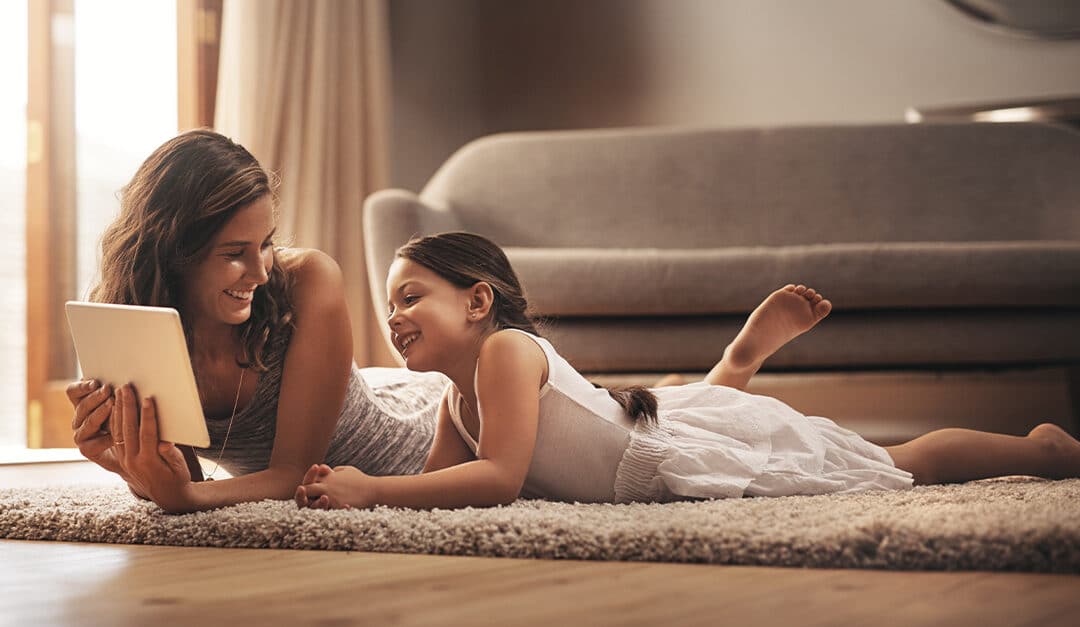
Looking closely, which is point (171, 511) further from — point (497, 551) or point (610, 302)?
point (610, 302)

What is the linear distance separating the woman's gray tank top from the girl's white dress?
0.30 m

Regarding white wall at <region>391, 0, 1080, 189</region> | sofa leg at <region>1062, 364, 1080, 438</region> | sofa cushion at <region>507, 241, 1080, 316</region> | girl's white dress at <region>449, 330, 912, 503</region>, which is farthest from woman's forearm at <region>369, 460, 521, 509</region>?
white wall at <region>391, 0, 1080, 189</region>

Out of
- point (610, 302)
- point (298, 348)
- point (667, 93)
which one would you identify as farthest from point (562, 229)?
point (298, 348)

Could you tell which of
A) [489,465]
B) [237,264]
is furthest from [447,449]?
[237,264]

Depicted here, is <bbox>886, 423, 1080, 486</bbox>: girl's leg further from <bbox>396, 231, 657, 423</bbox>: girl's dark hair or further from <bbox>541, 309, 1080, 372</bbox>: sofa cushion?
<bbox>541, 309, 1080, 372</bbox>: sofa cushion

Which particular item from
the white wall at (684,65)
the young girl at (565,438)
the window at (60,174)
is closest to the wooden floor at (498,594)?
the young girl at (565,438)

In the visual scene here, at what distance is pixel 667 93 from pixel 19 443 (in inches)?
93.7

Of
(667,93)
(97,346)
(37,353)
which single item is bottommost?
(37,353)

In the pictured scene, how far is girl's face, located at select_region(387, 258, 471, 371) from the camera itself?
1399 mm

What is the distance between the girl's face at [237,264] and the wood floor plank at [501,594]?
0.38m

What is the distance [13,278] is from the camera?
292cm

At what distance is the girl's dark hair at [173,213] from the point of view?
4.25 feet

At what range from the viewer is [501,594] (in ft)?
2.69

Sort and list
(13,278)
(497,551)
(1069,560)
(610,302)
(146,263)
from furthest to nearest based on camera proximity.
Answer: (13,278) → (610,302) → (146,263) → (497,551) → (1069,560)
